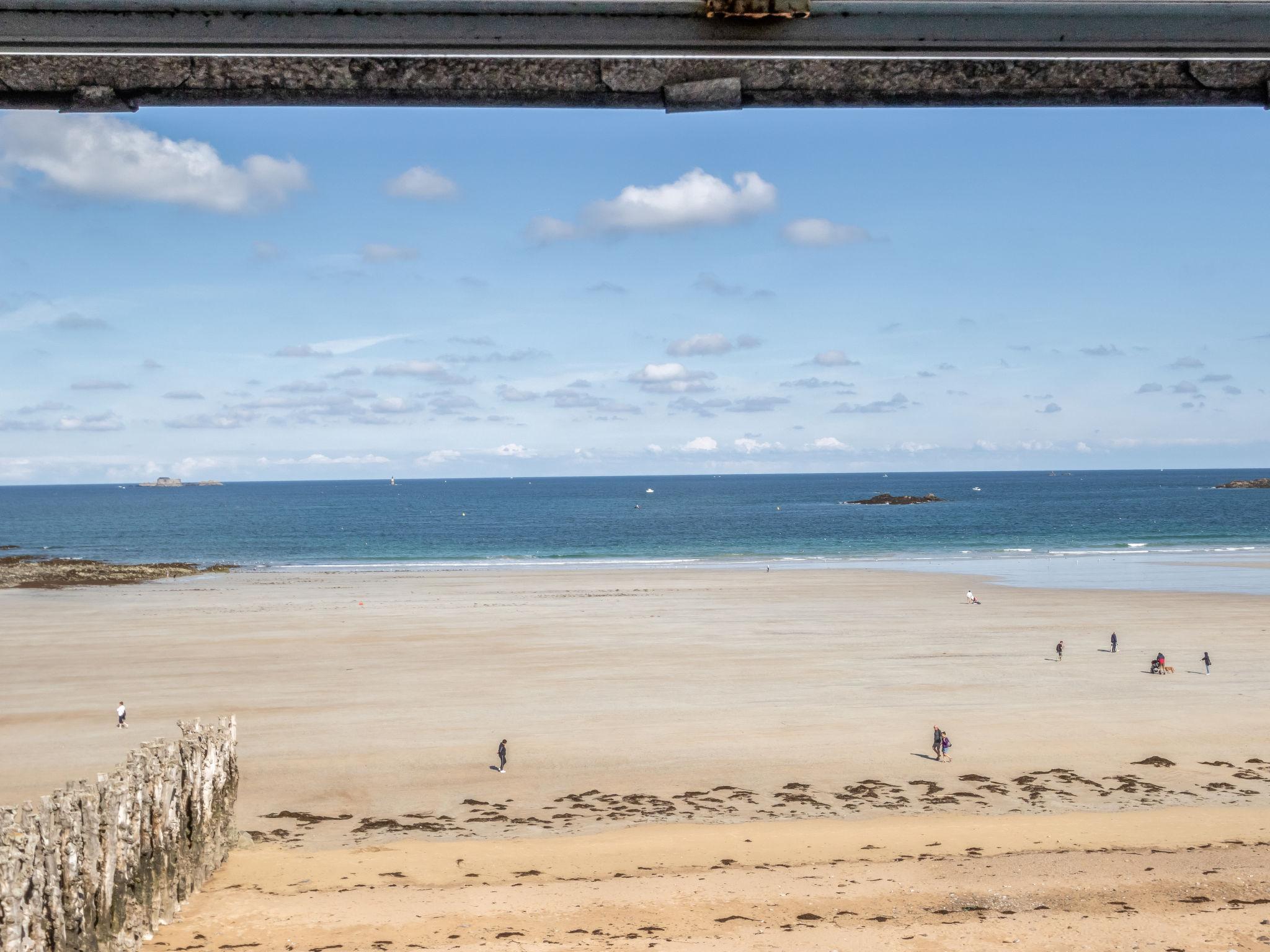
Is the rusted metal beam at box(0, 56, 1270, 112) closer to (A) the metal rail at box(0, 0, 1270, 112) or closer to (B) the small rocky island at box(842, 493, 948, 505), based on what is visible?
(A) the metal rail at box(0, 0, 1270, 112)

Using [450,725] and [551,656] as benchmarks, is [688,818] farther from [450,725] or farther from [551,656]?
Result: [551,656]

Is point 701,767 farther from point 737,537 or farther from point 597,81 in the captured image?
point 737,537

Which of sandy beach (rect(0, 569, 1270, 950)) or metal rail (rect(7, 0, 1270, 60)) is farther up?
Result: metal rail (rect(7, 0, 1270, 60))

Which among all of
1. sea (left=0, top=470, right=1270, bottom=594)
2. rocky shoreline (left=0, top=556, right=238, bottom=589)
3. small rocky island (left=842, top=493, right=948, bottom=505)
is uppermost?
small rocky island (left=842, top=493, right=948, bottom=505)

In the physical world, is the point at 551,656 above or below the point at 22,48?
below

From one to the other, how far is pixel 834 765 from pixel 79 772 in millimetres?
16174

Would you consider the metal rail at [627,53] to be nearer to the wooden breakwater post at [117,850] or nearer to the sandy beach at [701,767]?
the wooden breakwater post at [117,850]

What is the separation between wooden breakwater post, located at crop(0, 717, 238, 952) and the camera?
910cm

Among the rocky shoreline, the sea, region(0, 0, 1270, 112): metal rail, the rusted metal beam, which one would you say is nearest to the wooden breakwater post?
the rusted metal beam

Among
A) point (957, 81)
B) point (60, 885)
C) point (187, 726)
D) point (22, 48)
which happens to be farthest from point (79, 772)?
point (957, 81)

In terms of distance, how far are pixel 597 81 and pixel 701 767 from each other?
18.2 m

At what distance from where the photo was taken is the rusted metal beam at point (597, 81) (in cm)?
273

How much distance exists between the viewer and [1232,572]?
5722 centimetres

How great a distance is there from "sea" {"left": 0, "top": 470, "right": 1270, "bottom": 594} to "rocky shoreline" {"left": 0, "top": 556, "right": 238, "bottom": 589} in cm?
516
